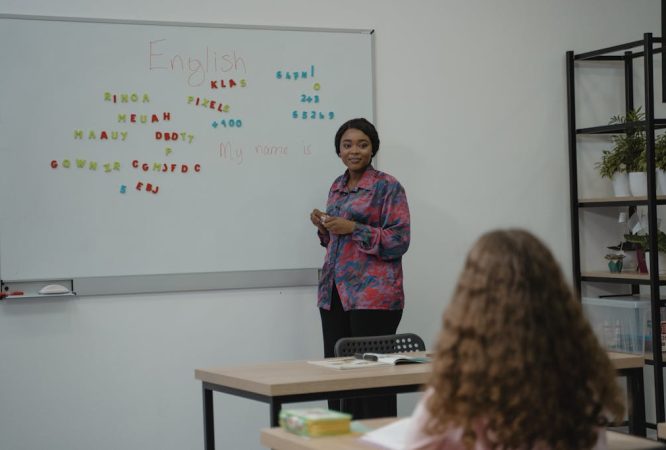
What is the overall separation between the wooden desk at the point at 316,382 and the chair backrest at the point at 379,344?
31 centimetres

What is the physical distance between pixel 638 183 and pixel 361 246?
5.66 feet

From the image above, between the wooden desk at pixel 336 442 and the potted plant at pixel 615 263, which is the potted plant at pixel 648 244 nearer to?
the potted plant at pixel 615 263

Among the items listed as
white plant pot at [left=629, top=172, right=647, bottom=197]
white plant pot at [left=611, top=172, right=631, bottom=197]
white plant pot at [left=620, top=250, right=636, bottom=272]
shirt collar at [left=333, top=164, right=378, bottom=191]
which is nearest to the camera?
shirt collar at [left=333, top=164, right=378, bottom=191]

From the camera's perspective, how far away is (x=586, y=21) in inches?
204

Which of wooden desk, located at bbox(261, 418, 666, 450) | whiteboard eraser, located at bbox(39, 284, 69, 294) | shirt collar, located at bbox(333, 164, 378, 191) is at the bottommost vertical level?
wooden desk, located at bbox(261, 418, 666, 450)

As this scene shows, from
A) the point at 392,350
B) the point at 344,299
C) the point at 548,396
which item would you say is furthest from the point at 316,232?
the point at 548,396

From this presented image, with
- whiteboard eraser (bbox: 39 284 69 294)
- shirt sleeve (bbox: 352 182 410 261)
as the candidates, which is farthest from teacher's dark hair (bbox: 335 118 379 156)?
whiteboard eraser (bbox: 39 284 69 294)

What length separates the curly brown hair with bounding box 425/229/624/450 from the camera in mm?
1450

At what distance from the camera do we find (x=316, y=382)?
8.56ft

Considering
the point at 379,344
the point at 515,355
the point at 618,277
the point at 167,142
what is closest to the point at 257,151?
the point at 167,142

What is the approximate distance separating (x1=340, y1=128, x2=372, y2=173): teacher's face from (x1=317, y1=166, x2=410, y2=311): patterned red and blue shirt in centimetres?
6

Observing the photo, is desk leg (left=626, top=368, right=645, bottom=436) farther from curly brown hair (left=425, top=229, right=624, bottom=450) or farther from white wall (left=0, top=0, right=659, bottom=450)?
white wall (left=0, top=0, right=659, bottom=450)

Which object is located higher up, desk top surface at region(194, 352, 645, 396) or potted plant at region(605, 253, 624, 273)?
potted plant at region(605, 253, 624, 273)

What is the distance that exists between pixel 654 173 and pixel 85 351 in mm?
2908
